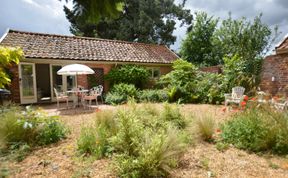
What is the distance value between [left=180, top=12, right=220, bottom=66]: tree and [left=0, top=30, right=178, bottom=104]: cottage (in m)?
4.64

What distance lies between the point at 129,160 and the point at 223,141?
2.49 meters

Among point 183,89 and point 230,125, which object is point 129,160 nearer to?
point 230,125

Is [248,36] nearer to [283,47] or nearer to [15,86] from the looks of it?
[283,47]

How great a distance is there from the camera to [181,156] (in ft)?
12.4

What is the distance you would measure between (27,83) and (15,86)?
2.46 ft

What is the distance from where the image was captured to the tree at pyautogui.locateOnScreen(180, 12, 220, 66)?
21.0m

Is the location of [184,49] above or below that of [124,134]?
above

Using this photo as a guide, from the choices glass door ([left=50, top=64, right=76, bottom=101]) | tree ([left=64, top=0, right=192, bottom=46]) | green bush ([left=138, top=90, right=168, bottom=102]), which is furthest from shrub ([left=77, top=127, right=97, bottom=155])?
tree ([left=64, top=0, right=192, bottom=46])

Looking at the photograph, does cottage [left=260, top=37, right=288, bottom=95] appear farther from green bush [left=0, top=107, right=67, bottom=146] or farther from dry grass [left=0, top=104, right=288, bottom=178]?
green bush [left=0, top=107, right=67, bottom=146]

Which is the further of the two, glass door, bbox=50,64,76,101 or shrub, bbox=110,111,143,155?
glass door, bbox=50,64,76,101

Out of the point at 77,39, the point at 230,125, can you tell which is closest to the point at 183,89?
the point at 230,125

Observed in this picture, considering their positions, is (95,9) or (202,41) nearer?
(95,9)

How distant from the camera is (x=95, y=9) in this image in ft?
7.55

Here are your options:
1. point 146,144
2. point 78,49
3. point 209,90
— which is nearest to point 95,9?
point 146,144
